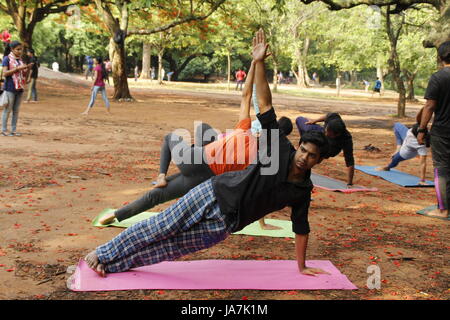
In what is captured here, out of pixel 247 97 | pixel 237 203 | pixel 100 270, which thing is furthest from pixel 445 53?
pixel 100 270

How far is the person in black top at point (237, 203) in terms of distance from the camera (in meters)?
3.54

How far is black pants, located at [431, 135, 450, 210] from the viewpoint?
6441 mm

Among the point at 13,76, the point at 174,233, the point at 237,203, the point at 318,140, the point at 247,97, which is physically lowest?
the point at 174,233

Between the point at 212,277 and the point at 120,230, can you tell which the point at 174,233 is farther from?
the point at 120,230

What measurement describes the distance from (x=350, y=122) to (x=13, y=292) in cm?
1749

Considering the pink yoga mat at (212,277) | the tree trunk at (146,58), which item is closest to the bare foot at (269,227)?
the pink yoga mat at (212,277)

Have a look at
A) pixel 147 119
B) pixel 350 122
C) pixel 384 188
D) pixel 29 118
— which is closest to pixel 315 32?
pixel 350 122

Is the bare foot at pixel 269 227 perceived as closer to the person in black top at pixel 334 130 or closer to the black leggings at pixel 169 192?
the black leggings at pixel 169 192

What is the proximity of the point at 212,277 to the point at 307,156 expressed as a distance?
4.23ft

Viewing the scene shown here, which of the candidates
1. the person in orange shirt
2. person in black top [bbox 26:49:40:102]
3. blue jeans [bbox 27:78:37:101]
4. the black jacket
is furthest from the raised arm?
blue jeans [bbox 27:78:37:101]

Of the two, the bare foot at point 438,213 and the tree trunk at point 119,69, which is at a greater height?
the tree trunk at point 119,69

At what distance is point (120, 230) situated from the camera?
5.28 m

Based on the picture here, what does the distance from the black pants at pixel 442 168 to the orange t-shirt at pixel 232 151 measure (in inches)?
128
